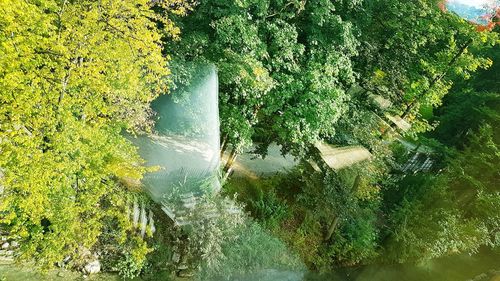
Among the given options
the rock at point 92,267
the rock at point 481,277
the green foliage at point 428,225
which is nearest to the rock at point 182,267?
the rock at point 92,267

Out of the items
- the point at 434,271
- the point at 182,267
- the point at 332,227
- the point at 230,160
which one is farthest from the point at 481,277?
the point at 182,267

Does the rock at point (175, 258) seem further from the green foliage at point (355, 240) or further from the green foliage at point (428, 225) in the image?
the green foliage at point (428, 225)

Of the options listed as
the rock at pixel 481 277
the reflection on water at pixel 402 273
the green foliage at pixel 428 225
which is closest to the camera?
the reflection on water at pixel 402 273

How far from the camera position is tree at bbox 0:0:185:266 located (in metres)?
6.00

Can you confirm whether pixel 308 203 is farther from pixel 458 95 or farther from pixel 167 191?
pixel 458 95

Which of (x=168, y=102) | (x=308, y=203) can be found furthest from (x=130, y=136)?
(x=308, y=203)

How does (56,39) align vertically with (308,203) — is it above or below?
above

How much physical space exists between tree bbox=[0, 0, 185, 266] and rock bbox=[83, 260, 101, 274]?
121cm

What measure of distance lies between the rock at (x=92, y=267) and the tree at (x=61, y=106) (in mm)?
1212

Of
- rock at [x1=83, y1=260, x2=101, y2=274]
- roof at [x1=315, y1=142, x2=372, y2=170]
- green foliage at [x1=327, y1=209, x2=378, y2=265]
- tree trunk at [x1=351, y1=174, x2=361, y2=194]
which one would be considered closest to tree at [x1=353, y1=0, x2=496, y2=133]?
roof at [x1=315, y1=142, x2=372, y2=170]

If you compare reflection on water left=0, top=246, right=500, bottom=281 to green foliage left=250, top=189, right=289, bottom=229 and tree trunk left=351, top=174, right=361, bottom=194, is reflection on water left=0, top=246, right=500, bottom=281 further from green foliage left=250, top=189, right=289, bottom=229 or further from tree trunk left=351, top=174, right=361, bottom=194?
tree trunk left=351, top=174, right=361, bottom=194

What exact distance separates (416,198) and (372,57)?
4914mm

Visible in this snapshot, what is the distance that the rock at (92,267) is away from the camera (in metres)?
8.52

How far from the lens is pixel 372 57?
12398mm
